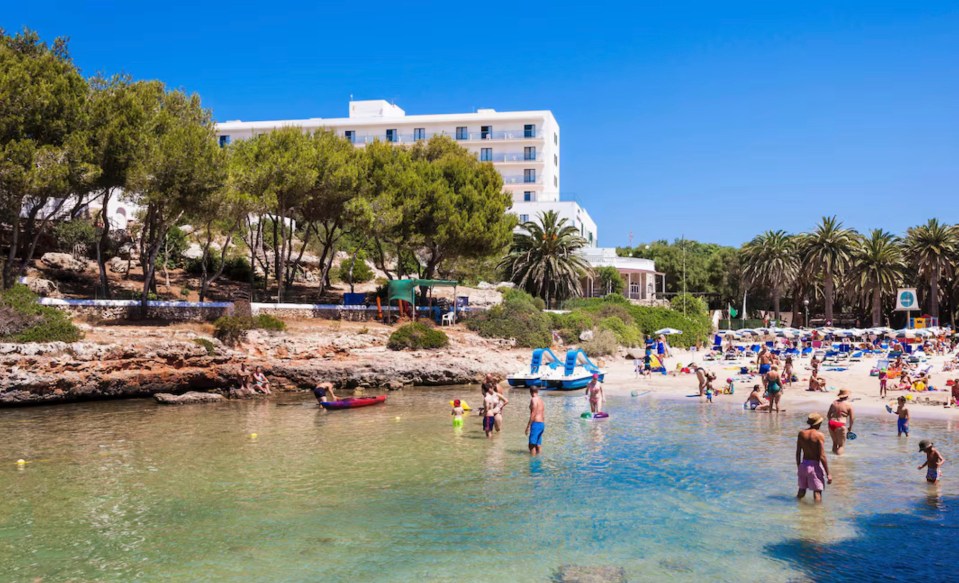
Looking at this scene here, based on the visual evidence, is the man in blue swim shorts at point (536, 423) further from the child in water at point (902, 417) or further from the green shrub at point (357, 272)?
the green shrub at point (357, 272)

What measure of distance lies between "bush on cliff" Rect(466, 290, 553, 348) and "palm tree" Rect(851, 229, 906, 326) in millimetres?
33581

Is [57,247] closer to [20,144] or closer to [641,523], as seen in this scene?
[20,144]

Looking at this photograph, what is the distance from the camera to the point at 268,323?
109 ft

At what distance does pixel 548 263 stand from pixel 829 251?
88.4ft

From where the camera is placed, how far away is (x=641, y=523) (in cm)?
1219

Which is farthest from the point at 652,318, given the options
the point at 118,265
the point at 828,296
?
the point at 118,265

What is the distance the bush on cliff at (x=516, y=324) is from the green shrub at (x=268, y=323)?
1152cm

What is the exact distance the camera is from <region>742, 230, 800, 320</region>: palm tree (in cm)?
6475

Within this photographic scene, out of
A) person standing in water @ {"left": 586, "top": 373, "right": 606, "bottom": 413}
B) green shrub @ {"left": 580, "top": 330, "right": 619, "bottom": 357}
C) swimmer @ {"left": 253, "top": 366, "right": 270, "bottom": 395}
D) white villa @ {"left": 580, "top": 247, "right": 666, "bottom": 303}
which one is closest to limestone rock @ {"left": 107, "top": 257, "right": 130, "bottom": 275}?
swimmer @ {"left": 253, "top": 366, "right": 270, "bottom": 395}

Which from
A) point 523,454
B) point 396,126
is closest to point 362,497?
point 523,454

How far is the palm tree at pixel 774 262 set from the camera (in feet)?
212

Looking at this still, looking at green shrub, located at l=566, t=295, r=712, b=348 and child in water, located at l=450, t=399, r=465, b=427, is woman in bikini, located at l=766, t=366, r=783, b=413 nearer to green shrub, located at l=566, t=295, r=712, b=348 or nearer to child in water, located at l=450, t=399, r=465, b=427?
child in water, located at l=450, t=399, r=465, b=427

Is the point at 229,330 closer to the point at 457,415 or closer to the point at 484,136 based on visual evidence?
the point at 457,415

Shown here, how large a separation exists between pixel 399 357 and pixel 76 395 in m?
13.1
